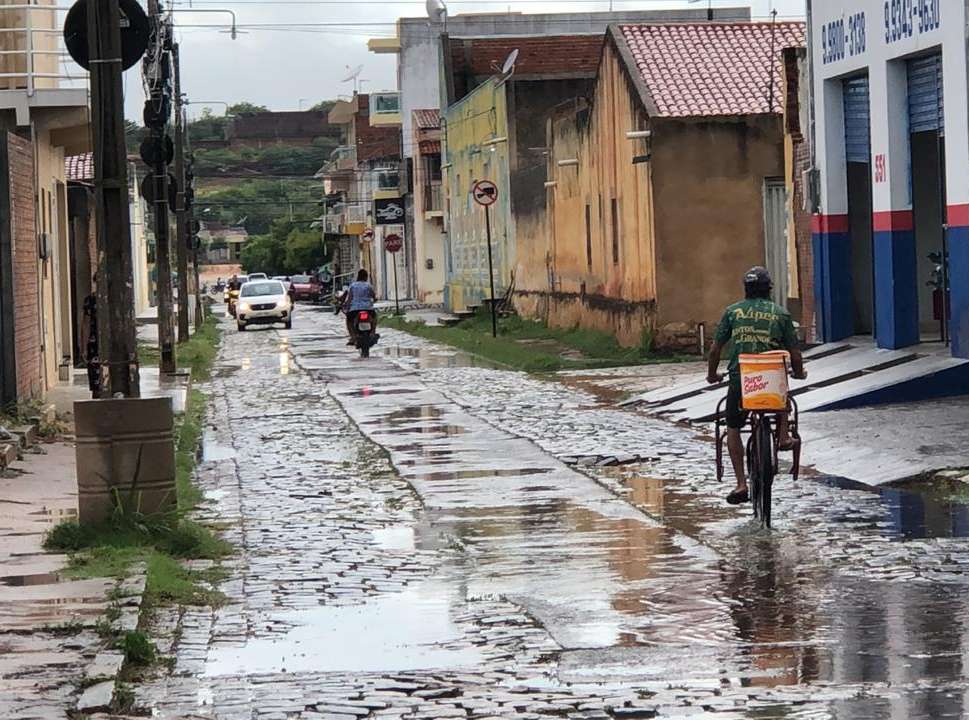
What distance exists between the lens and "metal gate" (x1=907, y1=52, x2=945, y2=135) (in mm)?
21281

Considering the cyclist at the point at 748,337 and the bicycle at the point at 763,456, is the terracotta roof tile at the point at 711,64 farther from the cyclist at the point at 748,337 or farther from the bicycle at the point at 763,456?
the bicycle at the point at 763,456

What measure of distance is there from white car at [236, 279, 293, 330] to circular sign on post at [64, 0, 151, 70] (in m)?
44.2

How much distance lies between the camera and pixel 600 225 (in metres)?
36.3

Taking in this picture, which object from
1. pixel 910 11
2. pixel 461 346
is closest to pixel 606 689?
pixel 910 11

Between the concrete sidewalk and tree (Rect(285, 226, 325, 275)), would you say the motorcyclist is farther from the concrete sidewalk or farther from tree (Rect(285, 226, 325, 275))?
tree (Rect(285, 226, 325, 275))

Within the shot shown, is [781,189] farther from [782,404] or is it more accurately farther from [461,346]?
[782,404]

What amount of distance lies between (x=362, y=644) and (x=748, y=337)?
5.04 metres

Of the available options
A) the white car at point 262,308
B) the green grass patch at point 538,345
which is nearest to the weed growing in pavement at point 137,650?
the green grass patch at point 538,345

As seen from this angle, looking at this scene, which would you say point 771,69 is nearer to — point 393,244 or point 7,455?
point 7,455

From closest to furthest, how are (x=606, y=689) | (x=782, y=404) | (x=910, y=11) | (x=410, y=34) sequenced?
(x=606, y=689) < (x=782, y=404) < (x=910, y=11) < (x=410, y=34)

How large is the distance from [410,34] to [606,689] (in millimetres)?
81817

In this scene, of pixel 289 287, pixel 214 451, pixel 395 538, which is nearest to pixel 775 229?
pixel 214 451

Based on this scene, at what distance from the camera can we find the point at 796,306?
27219mm

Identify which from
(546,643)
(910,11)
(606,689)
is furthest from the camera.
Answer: (910,11)
